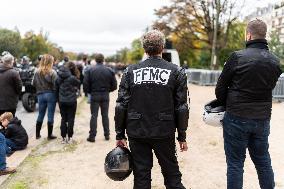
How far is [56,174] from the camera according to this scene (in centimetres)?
667

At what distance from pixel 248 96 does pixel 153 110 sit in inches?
36.3

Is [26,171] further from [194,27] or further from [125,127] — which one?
[194,27]

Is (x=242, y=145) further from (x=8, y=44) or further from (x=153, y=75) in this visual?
(x=8, y=44)

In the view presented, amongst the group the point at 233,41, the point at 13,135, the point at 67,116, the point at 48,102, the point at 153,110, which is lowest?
the point at 13,135

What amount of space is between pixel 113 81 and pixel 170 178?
16.8ft

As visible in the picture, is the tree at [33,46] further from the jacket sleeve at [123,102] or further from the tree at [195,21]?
the jacket sleeve at [123,102]

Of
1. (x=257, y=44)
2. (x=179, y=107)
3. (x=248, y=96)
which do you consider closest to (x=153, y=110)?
(x=179, y=107)

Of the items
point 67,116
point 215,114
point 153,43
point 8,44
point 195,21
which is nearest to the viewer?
point 153,43

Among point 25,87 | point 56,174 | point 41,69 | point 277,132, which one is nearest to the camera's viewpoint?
point 56,174

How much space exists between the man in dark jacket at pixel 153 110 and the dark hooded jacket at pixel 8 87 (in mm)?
4483

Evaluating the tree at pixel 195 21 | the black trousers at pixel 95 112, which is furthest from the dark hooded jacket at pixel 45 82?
the tree at pixel 195 21

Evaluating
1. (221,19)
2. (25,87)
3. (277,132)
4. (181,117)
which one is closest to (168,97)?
(181,117)

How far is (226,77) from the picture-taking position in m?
4.50

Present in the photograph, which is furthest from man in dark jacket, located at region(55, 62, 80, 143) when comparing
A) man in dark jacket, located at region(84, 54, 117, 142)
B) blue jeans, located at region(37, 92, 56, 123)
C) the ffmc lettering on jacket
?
the ffmc lettering on jacket
